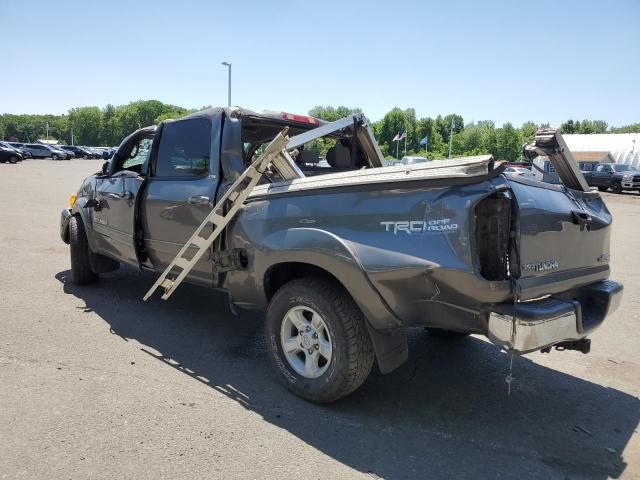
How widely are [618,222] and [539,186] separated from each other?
45.7 feet

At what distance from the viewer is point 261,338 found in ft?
15.2

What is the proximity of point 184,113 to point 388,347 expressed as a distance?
109 meters

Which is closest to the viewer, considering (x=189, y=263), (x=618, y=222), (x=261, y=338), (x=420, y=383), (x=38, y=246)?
(x=420, y=383)

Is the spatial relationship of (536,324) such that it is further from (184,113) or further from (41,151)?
(184,113)

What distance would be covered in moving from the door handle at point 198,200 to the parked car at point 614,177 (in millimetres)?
29078

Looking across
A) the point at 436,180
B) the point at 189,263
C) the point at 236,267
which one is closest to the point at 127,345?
the point at 189,263

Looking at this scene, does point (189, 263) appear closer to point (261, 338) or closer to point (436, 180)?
point (261, 338)

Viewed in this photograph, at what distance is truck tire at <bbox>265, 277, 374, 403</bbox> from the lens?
3121mm

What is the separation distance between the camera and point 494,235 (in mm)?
2752

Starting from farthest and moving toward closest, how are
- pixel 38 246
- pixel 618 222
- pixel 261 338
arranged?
pixel 618 222 → pixel 38 246 → pixel 261 338

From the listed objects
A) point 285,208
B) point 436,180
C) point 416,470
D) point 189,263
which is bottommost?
point 416,470

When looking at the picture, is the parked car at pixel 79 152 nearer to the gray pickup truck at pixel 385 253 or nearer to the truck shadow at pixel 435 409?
the truck shadow at pixel 435 409

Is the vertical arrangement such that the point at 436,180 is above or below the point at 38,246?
above

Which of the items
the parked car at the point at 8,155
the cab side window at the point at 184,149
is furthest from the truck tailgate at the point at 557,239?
the parked car at the point at 8,155
